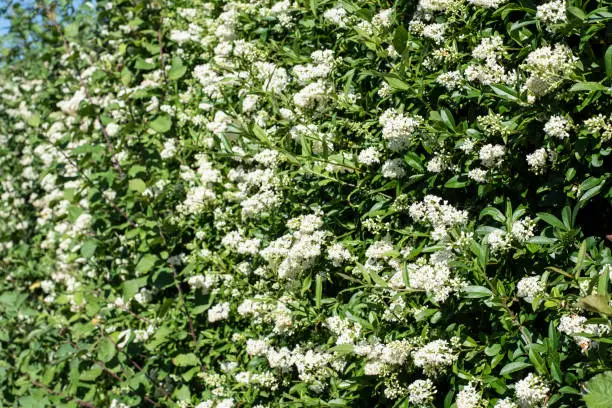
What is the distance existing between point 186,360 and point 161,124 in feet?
4.49

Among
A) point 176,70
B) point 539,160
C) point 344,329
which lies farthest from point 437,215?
point 176,70

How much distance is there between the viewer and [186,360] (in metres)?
3.38

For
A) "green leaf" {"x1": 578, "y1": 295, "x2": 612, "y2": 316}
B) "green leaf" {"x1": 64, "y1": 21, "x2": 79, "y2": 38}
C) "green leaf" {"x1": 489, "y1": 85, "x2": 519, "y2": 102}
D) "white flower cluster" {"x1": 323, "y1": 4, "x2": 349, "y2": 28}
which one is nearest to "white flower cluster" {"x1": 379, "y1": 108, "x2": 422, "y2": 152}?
"green leaf" {"x1": 489, "y1": 85, "x2": 519, "y2": 102}

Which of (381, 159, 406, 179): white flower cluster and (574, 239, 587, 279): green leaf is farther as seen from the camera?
(381, 159, 406, 179): white flower cluster

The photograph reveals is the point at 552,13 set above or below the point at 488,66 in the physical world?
above

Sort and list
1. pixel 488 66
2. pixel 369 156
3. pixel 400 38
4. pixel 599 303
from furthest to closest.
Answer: pixel 369 156
pixel 400 38
pixel 488 66
pixel 599 303

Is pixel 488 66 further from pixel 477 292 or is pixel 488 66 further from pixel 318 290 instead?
pixel 318 290

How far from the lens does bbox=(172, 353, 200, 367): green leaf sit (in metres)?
3.37

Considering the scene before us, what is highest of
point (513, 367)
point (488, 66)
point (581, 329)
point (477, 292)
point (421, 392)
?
point (488, 66)

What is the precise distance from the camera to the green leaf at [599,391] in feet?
5.49

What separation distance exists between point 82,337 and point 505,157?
2.82 meters

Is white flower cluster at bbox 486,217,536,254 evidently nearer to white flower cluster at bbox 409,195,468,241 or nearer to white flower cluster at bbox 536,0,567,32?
A: white flower cluster at bbox 409,195,468,241

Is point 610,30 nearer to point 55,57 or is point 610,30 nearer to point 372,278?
point 372,278

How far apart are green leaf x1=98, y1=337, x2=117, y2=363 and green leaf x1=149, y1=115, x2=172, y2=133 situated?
1221 mm
